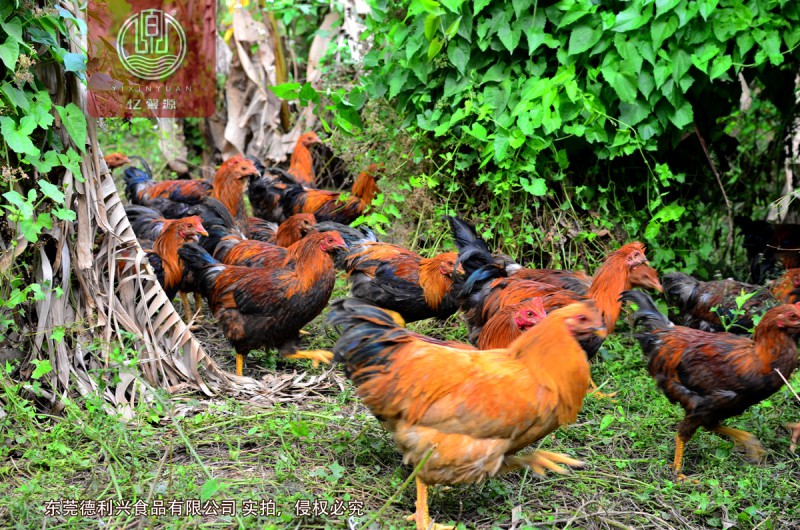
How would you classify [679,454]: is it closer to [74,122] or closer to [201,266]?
[201,266]

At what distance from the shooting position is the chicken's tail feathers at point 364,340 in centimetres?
369

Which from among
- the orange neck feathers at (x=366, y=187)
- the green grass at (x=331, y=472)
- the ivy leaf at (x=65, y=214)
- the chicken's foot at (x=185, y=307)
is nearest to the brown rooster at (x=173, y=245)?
the chicken's foot at (x=185, y=307)

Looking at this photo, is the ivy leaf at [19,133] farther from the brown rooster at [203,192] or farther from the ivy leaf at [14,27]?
the brown rooster at [203,192]

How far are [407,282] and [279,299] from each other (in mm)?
1045

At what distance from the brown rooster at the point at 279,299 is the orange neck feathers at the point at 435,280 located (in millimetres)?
716

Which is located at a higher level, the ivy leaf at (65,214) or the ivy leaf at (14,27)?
the ivy leaf at (14,27)

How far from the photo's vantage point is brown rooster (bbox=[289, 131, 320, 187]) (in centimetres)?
938

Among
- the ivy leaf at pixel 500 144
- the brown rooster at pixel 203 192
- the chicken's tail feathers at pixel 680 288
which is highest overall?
the ivy leaf at pixel 500 144

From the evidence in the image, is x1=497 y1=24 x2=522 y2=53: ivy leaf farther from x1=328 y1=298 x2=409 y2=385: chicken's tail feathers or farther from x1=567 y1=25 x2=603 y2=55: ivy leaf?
x1=328 y1=298 x2=409 y2=385: chicken's tail feathers

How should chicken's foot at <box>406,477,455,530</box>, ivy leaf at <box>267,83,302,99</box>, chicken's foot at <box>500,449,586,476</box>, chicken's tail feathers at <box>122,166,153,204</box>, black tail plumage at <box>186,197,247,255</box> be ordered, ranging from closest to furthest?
1. chicken's foot at <box>406,477,455,530</box>
2. chicken's foot at <box>500,449,586,476</box>
3. black tail plumage at <box>186,197,247,255</box>
4. ivy leaf at <box>267,83,302,99</box>
5. chicken's tail feathers at <box>122,166,153,204</box>

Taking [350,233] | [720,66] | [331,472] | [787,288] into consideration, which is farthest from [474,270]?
[787,288]

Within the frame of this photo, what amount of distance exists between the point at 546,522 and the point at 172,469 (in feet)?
6.33

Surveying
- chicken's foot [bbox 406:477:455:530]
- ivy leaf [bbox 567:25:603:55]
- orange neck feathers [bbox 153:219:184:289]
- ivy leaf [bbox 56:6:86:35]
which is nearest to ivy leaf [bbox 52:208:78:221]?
ivy leaf [bbox 56:6:86:35]

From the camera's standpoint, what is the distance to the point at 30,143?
164 inches
